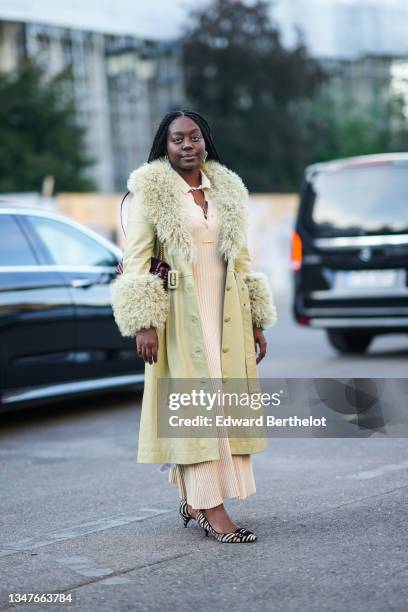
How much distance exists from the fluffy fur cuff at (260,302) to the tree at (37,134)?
35.4 metres

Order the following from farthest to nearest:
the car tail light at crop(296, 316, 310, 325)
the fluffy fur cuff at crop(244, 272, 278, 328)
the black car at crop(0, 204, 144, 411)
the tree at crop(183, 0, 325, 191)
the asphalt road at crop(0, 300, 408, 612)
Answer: the tree at crop(183, 0, 325, 191), the car tail light at crop(296, 316, 310, 325), the black car at crop(0, 204, 144, 411), the fluffy fur cuff at crop(244, 272, 278, 328), the asphalt road at crop(0, 300, 408, 612)

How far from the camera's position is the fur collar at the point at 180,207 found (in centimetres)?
505

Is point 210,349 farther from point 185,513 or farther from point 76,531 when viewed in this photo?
point 76,531

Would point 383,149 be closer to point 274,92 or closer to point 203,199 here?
point 274,92

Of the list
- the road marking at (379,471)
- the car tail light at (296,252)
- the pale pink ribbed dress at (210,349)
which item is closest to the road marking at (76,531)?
the pale pink ribbed dress at (210,349)

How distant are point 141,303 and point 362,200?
7.32 metres

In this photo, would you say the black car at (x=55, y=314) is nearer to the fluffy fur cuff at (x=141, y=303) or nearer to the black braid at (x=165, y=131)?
the black braid at (x=165, y=131)

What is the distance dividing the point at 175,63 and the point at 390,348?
3977 cm

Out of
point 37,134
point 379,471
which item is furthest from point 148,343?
point 37,134

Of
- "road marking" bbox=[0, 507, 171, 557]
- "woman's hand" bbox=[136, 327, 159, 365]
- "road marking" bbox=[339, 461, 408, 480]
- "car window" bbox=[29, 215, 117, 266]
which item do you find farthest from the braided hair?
"car window" bbox=[29, 215, 117, 266]

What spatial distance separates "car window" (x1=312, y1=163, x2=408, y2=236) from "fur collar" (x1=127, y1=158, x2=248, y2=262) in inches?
262

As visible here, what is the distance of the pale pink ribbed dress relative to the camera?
4.97 m

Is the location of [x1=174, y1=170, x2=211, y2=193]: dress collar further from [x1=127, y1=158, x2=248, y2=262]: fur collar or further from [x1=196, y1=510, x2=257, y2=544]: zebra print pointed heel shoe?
[x1=196, y1=510, x2=257, y2=544]: zebra print pointed heel shoe

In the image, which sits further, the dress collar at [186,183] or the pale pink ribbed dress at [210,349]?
the dress collar at [186,183]
